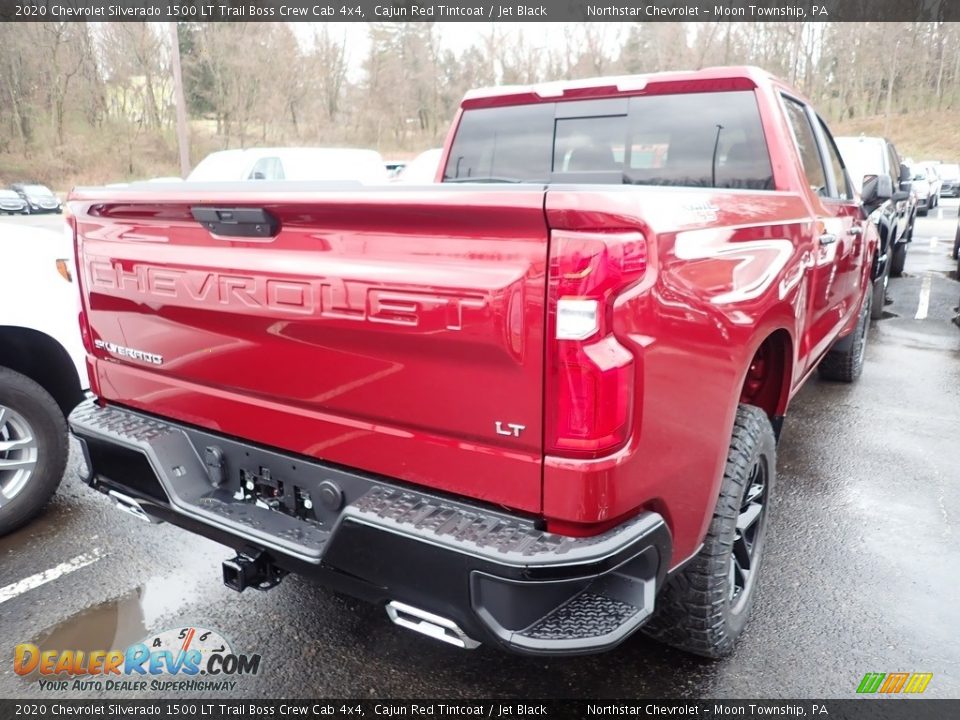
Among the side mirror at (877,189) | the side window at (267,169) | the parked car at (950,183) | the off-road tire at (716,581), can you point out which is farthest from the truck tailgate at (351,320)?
the parked car at (950,183)

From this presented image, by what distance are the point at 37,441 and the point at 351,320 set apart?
8.09 feet

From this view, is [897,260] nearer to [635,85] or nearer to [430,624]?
[635,85]

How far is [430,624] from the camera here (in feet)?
6.21

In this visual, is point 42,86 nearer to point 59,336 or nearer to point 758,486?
point 59,336

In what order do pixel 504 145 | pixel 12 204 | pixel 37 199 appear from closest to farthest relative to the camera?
pixel 504 145 → pixel 12 204 → pixel 37 199

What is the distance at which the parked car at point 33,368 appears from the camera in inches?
134

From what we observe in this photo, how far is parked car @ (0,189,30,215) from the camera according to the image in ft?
82.9

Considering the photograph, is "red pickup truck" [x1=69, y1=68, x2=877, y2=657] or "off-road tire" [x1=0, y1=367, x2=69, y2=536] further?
"off-road tire" [x1=0, y1=367, x2=69, y2=536]

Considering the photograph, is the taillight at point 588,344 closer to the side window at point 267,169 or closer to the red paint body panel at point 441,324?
the red paint body panel at point 441,324

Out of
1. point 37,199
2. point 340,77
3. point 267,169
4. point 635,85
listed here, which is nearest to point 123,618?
point 635,85

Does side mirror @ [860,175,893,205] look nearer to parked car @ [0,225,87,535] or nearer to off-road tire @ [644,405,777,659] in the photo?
off-road tire @ [644,405,777,659]

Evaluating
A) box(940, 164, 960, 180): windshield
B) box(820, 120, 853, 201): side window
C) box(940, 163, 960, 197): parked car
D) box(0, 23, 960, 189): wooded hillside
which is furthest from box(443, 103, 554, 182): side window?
box(940, 164, 960, 180): windshield

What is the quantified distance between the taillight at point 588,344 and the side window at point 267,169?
13.1m

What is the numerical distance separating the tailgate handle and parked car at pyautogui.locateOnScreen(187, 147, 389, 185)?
1186 cm
